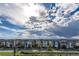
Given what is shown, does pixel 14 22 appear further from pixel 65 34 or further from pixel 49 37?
pixel 65 34

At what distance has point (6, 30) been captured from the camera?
2111 mm

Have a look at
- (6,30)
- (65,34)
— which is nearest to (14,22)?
(6,30)

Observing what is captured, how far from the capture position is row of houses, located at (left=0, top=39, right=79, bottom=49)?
210cm

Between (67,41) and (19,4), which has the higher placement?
(19,4)

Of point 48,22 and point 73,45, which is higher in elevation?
point 48,22

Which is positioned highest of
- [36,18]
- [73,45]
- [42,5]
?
[42,5]

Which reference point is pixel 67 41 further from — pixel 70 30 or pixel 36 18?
pixel 36 18

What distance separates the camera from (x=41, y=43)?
83.6 inches

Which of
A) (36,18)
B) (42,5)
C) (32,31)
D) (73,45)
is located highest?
(42,5)

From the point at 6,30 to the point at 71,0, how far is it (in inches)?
29.6

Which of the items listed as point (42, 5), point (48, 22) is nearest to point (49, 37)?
point (48, 22)

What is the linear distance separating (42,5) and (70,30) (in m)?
0.39

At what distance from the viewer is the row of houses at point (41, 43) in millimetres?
2104

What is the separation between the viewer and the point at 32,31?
2.12m
